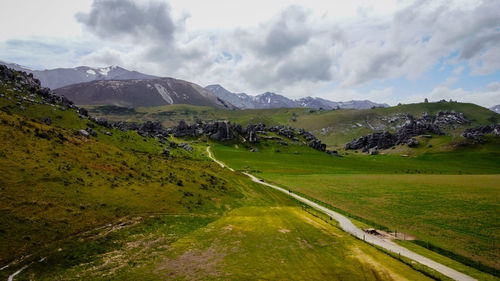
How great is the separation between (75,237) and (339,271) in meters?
34.9

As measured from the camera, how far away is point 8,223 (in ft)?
98.0

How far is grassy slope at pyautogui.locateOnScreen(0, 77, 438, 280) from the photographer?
92.5 feet

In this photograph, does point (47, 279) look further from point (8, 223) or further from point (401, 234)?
point (401, 234)

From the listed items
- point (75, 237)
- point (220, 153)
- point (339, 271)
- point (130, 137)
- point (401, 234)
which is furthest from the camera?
point (220, 153)

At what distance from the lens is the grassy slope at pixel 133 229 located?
28.2 metres

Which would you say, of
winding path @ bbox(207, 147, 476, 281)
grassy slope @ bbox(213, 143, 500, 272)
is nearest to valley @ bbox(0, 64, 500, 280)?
grassy slope @ bbox(213, 143, 500, 272)

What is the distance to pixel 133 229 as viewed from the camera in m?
38.4

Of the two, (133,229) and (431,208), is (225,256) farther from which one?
(431,208)

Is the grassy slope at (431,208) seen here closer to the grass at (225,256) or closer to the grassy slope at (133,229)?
the grassy slope at (133,229)

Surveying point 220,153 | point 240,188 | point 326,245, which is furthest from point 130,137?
point 326,245

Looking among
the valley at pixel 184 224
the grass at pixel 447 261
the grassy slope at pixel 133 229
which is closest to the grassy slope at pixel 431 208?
the valley at pixel 184 224

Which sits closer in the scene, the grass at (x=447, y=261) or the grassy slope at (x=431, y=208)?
the grass at (x=447, y=261)

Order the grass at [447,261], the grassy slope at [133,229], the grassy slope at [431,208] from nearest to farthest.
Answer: the grassy slope at [133,229] < the grass at [447,261] < the grassy slope at [431,208]

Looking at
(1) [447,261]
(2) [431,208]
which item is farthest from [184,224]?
(2) [431,208]
